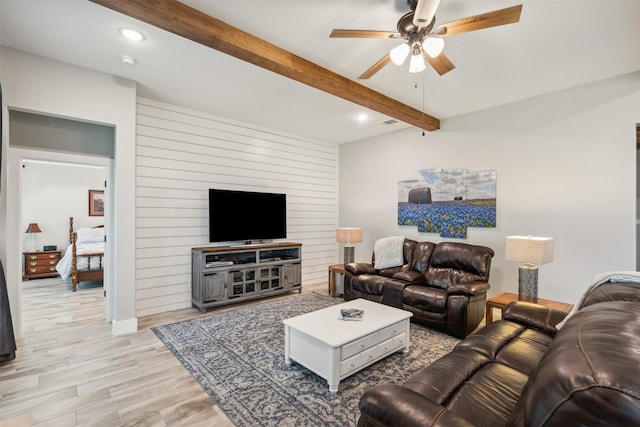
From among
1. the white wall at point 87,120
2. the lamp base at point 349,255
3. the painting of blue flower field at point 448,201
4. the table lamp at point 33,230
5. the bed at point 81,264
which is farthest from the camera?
the table lamp at point 33,230

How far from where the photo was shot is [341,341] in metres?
2.22

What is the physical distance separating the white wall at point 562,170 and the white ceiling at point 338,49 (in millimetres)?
265

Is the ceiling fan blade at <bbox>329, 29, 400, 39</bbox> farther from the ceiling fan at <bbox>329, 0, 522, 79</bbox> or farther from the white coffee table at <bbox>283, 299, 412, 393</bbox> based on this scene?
the white coffee table at <bbox>283, 299, 412, 393</bbox>

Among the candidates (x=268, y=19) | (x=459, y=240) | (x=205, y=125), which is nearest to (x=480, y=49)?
(x=268, y=19)

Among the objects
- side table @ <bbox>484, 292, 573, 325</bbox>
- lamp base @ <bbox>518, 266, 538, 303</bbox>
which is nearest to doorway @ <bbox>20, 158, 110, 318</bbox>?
side table @ <bbox>484, 292, 573, 325</bbox>

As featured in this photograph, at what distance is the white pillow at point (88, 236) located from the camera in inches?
245

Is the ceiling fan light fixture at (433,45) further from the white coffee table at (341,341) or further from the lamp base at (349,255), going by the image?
the lamp base at (349,255)

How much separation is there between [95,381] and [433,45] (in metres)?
3.65

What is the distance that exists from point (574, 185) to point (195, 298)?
503cm

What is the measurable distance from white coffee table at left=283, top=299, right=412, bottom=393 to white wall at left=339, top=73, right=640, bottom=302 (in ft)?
7.36

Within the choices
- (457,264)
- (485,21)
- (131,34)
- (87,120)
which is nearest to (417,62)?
(485,21)

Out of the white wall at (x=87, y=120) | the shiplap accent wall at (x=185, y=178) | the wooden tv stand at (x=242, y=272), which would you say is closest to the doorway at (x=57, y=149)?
the white wall at (x=87, y=120)

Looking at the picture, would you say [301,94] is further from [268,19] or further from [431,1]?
[431,1]

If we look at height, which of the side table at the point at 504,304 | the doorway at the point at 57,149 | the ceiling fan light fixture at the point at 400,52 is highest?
the ceiling fan light fixture at the point at 400,52
